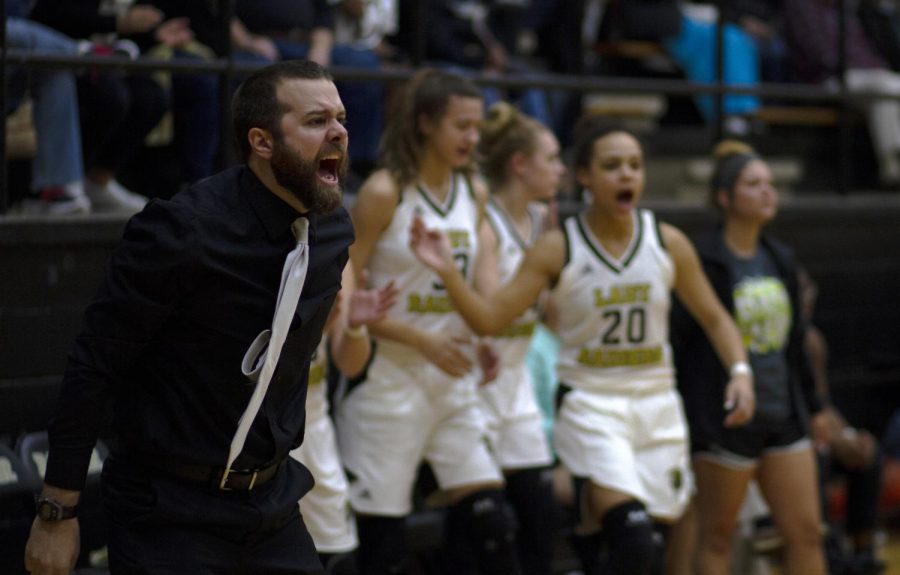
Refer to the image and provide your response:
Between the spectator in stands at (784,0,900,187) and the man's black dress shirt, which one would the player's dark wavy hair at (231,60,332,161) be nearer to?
the man's black dress shirt

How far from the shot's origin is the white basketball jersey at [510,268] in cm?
556

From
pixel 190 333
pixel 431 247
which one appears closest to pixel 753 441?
pixel 431 247

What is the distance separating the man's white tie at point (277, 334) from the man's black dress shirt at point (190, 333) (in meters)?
0.06

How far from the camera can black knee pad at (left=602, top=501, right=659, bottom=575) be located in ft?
16.2

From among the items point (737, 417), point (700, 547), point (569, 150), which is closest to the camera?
point (737, 417)

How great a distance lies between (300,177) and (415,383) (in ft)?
6.21

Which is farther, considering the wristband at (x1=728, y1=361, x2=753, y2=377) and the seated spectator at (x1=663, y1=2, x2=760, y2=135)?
the seated spectator at (x1=663, y1=2, x2=760, y2=135)

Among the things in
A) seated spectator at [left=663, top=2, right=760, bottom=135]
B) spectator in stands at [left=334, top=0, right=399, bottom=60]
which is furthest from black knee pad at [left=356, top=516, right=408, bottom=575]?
seated spectator at [left=663, top=2, right=760, bottom=135]

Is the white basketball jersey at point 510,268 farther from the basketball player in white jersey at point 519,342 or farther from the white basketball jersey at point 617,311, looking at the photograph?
the white basketball jersey at point 617,311

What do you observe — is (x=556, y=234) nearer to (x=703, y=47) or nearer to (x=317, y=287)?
(x=317, y=287)

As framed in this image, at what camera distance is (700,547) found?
5805mm

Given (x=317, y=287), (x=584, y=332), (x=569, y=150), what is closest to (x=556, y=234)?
(x=584, y=332)

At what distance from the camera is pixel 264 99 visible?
3408 mm

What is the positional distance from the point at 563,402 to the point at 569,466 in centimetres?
25
